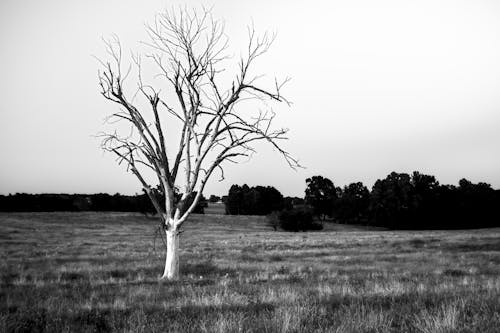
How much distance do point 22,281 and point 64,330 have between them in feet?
23.5

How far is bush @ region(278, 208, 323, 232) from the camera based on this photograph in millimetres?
72812

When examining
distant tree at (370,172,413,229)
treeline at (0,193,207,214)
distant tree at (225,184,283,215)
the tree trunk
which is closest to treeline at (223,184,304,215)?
distant tree at (225,184,283,215)

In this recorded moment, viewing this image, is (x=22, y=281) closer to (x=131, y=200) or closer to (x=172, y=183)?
(x=172, y=183)

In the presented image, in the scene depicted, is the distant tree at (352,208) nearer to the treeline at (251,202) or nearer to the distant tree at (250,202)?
the treeline at (251,202)

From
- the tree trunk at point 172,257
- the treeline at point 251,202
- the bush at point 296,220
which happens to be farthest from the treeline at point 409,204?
the tree trunk at point 172,257

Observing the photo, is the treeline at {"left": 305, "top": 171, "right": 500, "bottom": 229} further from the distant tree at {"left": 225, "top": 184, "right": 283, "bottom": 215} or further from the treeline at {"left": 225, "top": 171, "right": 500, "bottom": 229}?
the distant tree at {"left": 225, "top": 184, "right": 283, "bottom": 215}

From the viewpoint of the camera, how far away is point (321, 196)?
97438 millimetres

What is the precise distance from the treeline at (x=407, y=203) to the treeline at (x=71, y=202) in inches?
1213

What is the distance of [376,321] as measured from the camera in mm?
5840

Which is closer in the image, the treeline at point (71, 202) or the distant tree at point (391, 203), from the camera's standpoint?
the distant tree at point (391, 203)

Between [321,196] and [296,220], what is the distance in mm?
26326

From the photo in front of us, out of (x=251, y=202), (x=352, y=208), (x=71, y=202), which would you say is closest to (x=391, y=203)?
(x=352, y=208)

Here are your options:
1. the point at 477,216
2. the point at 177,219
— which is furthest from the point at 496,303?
the point at 477,216

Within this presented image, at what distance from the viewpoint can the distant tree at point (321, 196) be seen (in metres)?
96.9
